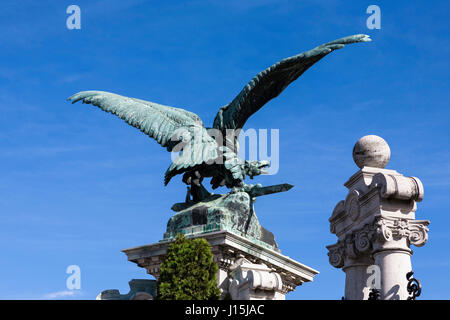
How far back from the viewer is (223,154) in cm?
2503

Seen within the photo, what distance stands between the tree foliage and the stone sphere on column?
4562mm

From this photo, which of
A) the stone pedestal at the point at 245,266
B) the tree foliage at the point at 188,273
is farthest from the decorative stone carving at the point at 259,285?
the tree foliage at the point at 188,273

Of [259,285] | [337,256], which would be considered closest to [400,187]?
[337,256]

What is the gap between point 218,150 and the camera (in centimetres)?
2522

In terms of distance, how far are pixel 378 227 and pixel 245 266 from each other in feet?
20.3

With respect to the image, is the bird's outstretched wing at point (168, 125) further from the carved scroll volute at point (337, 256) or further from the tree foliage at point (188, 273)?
the carved scroll volute at point (337, 256)

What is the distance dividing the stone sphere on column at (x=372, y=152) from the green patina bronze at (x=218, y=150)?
5291mm

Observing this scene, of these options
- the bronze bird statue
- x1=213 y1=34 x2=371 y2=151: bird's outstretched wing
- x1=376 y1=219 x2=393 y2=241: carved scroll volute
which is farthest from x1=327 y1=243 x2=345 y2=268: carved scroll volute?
the bronze bird statue

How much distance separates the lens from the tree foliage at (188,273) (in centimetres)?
1927
